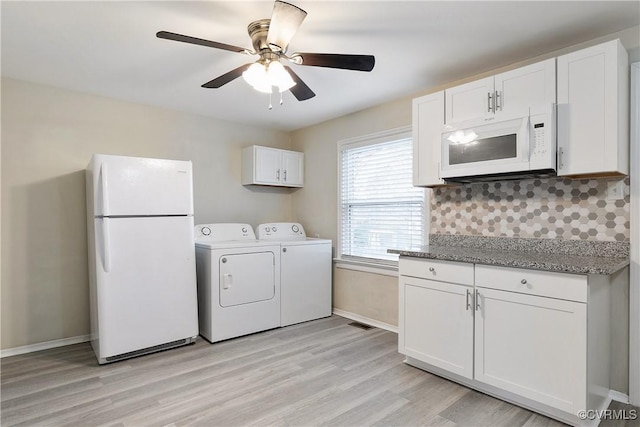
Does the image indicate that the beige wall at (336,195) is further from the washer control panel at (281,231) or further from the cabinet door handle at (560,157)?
the cabinet door handle at (560,157)

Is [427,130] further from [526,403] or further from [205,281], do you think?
[205,281]

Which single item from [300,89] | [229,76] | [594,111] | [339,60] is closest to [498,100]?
[594,111]

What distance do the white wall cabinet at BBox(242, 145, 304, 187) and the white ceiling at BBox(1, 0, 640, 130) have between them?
39.2 inches

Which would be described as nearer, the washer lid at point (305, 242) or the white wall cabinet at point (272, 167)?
the washer lid at point (305, 242)

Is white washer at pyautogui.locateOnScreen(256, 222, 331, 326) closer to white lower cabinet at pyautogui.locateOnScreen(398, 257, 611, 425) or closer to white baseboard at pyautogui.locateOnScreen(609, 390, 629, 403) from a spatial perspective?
white lower cabinet at pyautogui.locateOnScreen(398, 257, 611, 425)

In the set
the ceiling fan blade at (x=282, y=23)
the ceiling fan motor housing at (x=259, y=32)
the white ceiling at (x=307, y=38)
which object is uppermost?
the white ceiling at (x=307, y=38)

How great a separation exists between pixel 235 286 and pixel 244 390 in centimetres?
116

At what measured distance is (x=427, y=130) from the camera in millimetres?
2838

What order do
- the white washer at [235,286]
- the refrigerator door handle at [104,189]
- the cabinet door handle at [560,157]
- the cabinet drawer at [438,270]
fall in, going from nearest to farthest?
the cabinet door handle at [560,157]
the cabinet drawer at [438,270]
the refrigerator door handle at [104,189]
the white washer at [235,286]

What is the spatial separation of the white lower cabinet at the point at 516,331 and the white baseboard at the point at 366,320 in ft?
3.05

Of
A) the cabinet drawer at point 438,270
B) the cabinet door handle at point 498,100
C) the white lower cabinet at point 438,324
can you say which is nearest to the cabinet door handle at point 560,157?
the cabinet door handle at point 498,100

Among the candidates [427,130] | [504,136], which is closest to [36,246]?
[427,130]

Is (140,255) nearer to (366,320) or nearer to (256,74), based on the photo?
(256,74)

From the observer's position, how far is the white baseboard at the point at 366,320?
3562mm
